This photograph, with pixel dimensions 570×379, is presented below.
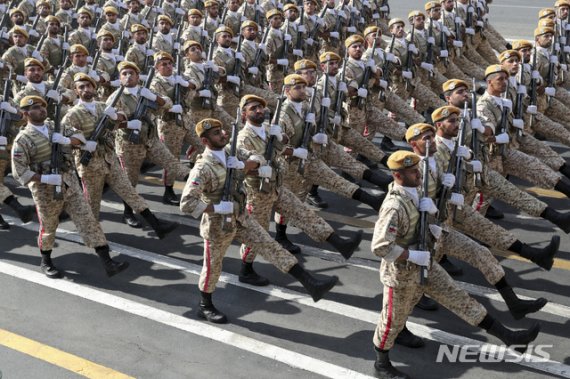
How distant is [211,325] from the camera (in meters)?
7.94

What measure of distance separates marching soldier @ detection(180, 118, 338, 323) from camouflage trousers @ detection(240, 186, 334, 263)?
0.57m

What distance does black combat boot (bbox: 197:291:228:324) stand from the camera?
7.96m

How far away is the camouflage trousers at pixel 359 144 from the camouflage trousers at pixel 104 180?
2.94 m

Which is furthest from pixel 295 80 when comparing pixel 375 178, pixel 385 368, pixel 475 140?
pixel 385 368

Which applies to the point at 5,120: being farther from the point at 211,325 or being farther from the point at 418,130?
the point at 418,130

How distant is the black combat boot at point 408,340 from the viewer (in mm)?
7480

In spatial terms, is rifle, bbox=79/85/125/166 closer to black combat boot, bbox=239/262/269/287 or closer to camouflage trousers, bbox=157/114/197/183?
camouflage trousers, bbox=157/114/197/183

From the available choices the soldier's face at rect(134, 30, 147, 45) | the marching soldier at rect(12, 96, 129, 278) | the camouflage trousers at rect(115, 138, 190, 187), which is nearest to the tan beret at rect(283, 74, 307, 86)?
the camouflage trousers at rect(115, 138, 190, 187)

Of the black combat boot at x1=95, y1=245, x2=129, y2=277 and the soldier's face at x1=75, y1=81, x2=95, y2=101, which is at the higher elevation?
the soldier's face at x1=75, y1=81, x2=95, y2=101

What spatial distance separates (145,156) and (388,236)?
186 inches

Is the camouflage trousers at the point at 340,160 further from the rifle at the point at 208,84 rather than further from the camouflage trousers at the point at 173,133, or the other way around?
the rifle at the point at 208,84

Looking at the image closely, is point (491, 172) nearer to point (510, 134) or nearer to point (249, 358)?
point (510, 134)

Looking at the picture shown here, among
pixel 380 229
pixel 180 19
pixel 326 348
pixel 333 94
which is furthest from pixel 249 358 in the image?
pixel 180 19

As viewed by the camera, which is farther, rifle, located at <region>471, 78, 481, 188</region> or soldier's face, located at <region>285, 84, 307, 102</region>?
soldier's face, located at <region>285, 84, 307, 102</region>
